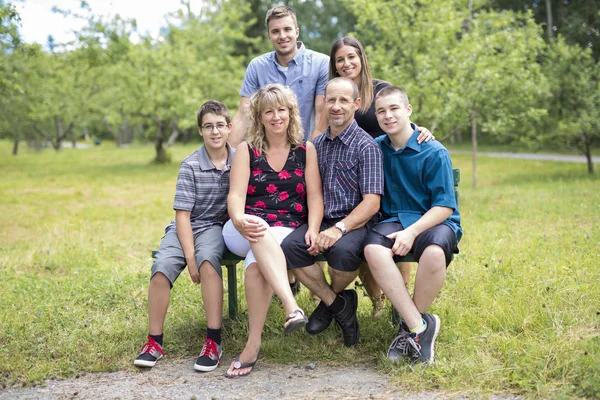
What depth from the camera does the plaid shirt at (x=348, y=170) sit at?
375 cm

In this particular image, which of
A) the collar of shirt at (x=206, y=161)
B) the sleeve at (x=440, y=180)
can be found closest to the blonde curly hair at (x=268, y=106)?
the collar of shirt at (x=206, y=161)

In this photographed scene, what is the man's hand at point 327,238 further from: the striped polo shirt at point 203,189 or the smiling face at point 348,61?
the smiling face at point 348,61

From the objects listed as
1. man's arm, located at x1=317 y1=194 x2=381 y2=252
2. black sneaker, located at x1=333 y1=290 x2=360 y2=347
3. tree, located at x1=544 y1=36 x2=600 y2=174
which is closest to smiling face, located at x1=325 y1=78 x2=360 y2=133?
man's arm, located at x1=317 y1=194 x2=381 y2=252

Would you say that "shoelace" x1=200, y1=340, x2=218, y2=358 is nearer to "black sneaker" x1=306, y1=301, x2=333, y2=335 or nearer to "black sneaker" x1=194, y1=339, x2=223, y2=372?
"black sneaker" x1=194, y1=339, x2=223, y2=372

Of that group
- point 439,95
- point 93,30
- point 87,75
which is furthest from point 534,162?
point 87,75

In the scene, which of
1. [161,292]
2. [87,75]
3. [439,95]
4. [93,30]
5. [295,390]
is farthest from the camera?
[87,75]

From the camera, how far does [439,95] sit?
1197cm

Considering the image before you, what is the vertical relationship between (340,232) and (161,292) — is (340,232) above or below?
above

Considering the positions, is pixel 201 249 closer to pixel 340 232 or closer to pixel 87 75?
pixel 340 232

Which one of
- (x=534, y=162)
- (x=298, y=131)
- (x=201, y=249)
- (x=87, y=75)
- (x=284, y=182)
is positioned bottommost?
(x=534, y=162)

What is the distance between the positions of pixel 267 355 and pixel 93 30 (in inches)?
548

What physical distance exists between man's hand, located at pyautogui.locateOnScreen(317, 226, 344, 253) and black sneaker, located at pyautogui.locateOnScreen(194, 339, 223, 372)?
35.4 inches

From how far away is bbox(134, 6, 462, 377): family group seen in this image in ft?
11.5

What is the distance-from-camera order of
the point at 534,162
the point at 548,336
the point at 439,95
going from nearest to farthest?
the point at 548,336, the point at 439,95, the point at 534,162
